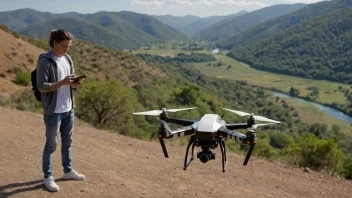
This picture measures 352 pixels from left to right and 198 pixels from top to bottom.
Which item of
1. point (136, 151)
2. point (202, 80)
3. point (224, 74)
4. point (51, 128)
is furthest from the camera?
point (224, 74)

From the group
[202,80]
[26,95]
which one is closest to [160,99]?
[26,95]

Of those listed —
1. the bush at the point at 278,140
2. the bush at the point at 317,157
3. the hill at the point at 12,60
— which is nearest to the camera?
the bush at the point at 317,157

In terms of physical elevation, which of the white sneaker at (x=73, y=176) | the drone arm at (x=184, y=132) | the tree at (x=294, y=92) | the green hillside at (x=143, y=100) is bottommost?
the tree at (x=294, y=92)

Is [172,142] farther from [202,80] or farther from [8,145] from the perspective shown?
[202,80]

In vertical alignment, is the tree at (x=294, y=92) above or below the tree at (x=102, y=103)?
below

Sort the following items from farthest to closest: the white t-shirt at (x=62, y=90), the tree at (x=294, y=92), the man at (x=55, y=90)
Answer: the tree at (x=294, y=92)
the white t-shirt at (x=62, y=90)
the man at (x=55, y=90)

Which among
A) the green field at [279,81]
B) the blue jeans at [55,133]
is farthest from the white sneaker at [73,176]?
the green field at [279,81]

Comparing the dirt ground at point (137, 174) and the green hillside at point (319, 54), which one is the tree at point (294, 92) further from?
the dirt ground at point (137, 174)
